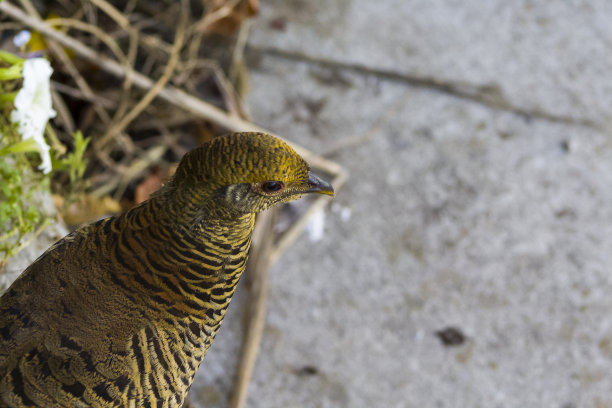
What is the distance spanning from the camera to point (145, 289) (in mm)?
1656

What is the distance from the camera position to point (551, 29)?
3.47 m

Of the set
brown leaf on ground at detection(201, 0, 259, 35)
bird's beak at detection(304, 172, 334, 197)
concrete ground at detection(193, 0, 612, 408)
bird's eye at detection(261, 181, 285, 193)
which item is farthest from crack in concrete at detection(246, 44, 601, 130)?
bird's eye at detection(261, 181, 285, 193)

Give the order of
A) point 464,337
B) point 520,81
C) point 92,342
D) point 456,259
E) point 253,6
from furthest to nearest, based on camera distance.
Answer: point 520,81, point 253,6, point 456,259, point 464,337, point 92,342

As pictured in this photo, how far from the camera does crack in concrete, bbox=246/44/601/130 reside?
10.4ft

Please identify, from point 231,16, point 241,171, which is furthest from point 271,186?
point 231,16

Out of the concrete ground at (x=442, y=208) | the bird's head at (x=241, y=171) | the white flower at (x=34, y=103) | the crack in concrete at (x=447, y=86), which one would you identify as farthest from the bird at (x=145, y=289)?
the crack in concrete at (x=447, y=86)

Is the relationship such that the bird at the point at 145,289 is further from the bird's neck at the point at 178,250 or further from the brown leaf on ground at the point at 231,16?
the brown leaf on ground at the point at 231,16

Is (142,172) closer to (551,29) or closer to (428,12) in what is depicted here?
(428,12)

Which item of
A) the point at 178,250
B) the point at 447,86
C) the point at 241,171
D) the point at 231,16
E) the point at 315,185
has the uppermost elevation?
the point at 241,171

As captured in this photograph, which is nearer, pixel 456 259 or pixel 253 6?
pixel 456 259

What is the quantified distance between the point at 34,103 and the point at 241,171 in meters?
0.57

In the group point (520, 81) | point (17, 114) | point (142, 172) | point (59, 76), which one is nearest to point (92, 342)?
point (17, 114)

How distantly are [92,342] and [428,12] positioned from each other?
102 inches

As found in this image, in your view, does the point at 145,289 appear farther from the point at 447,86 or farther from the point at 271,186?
the point at 447,86
